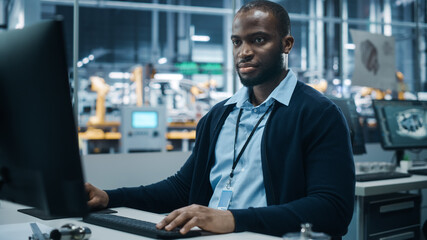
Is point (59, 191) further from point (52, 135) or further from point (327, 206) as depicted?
point (327, 206)

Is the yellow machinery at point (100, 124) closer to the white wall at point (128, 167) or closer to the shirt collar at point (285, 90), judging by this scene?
the white wall at point (128, 167)

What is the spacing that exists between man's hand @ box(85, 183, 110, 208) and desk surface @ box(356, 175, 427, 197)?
130cm

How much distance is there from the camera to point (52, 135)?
0.74 metres

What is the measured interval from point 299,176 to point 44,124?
3.04 feet

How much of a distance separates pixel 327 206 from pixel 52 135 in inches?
34.8

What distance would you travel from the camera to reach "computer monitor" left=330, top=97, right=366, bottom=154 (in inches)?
111

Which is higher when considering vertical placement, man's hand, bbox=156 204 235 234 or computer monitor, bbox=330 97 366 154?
computer monitor, bbox=330 97 366 154

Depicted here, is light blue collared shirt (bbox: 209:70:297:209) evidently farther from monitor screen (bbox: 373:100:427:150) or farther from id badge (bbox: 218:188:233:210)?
monitor screen (bbox: 373:100:427:150)

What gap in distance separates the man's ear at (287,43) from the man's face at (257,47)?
0.03 m

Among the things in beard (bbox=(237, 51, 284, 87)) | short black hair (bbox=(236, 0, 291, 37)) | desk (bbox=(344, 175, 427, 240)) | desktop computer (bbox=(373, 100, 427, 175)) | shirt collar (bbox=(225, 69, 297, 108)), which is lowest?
desk (bbox=(344, 175, 427, 240))

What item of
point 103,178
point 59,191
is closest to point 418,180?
point 103,178

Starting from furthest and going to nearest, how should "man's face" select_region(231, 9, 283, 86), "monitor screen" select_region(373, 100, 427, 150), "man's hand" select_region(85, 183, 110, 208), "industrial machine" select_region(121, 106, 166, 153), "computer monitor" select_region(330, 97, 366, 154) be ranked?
"industrial machine" select_region(121, 106, 166, 153) → "monitor screen" select_region(373, 100, 427, 150) → "computer monitor" select_region(330, 97, 366, 154) → "man's face" select_region(231, 9, 283, 86) → "man's hand" select_region(85, 183, 110, 208)

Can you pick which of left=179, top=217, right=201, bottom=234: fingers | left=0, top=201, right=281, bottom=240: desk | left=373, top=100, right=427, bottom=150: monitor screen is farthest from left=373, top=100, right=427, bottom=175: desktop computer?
left=179, top=217, right=201, bottom=234: fingers

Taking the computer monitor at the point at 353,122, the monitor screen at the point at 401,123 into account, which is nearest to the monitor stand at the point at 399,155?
the monitor screen at the point at 401,123
